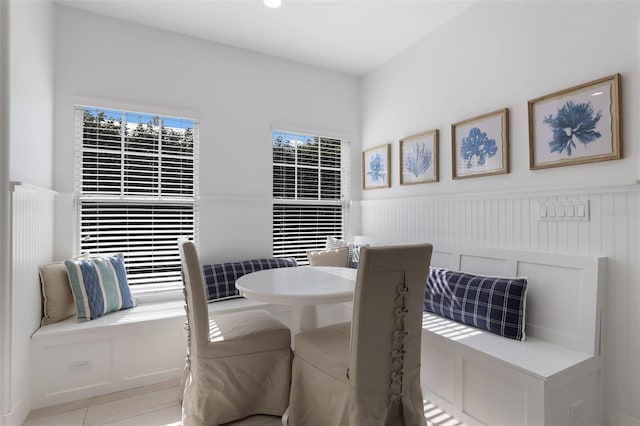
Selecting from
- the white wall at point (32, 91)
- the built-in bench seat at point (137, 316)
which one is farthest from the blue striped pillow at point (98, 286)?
the white wall at point (32, 91)

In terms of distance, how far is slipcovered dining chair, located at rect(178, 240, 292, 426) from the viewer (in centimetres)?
186

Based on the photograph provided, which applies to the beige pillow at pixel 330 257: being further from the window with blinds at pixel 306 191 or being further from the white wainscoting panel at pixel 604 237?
the white wainscoting panel at pixel 604 237

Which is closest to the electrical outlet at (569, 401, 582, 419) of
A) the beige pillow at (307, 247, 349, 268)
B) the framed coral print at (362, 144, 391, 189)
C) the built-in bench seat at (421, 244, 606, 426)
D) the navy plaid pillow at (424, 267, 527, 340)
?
the built-in bench seat at (421, 244, 606, 426)

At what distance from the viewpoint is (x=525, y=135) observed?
7.96ft

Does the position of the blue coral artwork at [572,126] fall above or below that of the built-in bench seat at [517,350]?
above

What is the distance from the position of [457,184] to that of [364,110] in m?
1.64

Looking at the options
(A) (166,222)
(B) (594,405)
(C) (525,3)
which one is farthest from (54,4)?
(B) (594,405)

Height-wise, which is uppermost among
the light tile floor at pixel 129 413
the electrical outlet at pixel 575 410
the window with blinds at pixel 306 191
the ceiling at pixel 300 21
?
the ceiling at pixel 300 21

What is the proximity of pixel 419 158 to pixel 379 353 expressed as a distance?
2.22 meters

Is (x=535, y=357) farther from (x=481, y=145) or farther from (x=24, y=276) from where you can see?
(x=24, y=276)

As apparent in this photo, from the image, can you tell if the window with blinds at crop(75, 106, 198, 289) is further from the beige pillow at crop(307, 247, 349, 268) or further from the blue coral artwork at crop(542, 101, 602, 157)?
the blue coral artwork at crop(542, 101, 602, 157)

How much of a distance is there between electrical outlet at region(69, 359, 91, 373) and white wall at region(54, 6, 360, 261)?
2.84 feet

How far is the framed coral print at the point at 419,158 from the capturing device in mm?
3156

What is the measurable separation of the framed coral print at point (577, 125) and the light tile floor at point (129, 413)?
1775 millimetres
